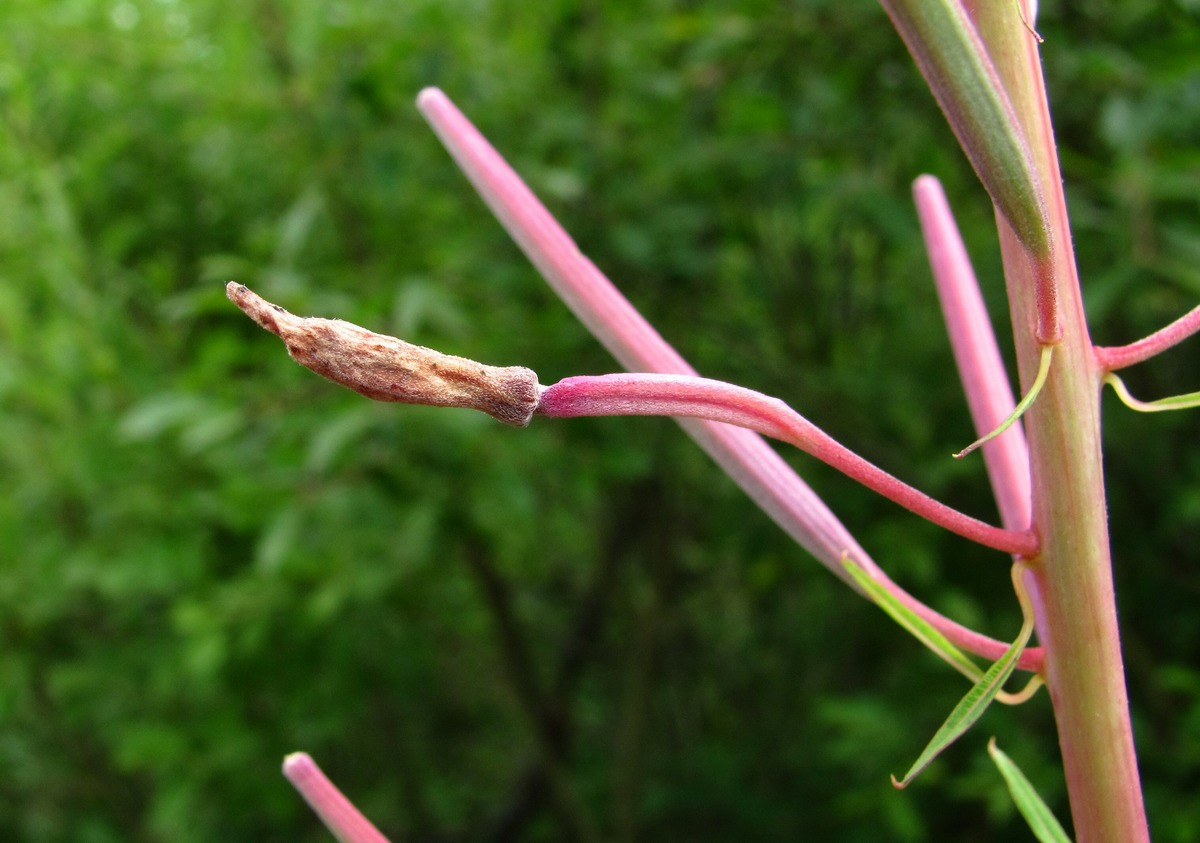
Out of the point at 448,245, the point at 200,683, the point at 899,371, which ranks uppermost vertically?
the point at 448,245

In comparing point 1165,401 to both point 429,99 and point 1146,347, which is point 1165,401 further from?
point 429,99

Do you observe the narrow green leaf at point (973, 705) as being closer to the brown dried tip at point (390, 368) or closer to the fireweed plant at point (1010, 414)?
the fireweed plant at point (1010, 414)

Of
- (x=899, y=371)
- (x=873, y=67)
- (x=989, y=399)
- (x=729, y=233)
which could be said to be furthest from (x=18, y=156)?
(x=989, y=399)

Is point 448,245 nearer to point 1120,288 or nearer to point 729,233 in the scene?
point 729,233

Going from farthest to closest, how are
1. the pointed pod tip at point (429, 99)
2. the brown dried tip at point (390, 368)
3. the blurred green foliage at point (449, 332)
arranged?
the blurred green foliage at point (449, 332)
the pointed pod tip at point (429, 99)
the brown dried tip at point (390, 368)

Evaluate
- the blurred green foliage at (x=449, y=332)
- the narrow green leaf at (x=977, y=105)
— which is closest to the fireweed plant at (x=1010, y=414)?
the narrow green leaf at (x=977, y=105)

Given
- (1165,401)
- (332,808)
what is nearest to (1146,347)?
(1165,401)

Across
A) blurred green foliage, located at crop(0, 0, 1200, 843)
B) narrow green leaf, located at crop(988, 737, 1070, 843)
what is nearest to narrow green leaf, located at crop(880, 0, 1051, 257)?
narrow green leaf, located at crop(988, 737, 1070, 843)
